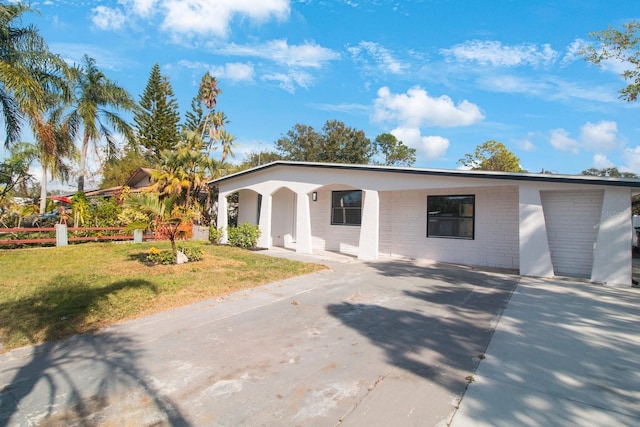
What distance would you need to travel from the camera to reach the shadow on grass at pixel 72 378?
2699 millimetres

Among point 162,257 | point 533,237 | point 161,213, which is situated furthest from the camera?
point 162,257

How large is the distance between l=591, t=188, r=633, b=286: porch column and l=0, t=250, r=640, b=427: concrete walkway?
191cm

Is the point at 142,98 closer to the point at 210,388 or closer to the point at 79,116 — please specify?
the point at 79,116

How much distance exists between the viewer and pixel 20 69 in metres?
10.6

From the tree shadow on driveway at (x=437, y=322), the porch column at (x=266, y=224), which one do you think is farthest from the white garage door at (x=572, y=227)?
the porch column at (x=266, y=224)

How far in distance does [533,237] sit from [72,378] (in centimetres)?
916

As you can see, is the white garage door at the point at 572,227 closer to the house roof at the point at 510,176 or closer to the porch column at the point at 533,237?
the porch column at the point at 533,237

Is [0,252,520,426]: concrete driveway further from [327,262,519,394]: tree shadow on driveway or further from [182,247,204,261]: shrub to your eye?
[182,247,204,261]: shrub

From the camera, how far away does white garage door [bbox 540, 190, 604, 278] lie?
8.45 meters

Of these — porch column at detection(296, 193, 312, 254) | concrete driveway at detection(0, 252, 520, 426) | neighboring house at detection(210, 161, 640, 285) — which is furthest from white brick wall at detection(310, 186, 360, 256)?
concrete driveway at detection(0, 252, 520, 426)

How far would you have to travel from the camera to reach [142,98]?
31203 mm

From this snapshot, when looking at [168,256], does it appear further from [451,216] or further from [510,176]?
[510,176]

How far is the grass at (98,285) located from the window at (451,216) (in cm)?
419

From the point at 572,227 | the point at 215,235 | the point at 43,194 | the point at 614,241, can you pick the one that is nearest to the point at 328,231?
the point at 215,235
